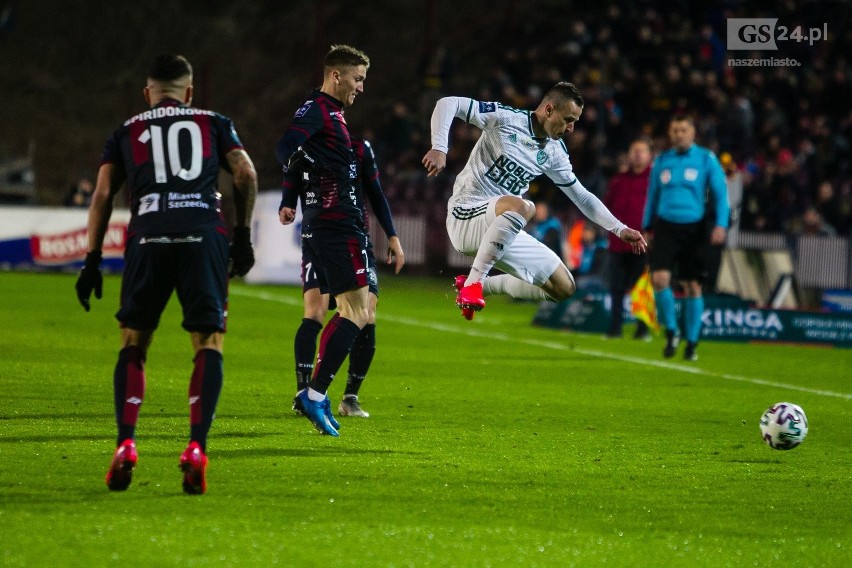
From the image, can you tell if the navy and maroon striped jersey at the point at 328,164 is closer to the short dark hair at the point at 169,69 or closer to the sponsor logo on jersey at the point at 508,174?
the sponsor logo on jersey at the point at 508,174

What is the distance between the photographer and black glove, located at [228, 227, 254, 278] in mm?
6066

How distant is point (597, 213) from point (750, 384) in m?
3.06

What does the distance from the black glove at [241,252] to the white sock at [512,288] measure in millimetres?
3741

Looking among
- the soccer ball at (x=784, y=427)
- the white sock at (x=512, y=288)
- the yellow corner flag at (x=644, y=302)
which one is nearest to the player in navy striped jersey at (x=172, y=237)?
the soccer ball at (x=784, y=427)

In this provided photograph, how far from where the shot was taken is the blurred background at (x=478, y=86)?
76.3 ft

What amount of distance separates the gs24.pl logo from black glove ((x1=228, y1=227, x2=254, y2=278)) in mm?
19598

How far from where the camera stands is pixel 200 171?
5.97 meters

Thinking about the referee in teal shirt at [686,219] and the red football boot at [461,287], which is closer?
the red football boot at [461,287]

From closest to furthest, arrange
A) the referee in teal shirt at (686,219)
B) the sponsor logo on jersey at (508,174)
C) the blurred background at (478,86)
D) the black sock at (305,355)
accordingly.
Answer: the black sock at (305,355), the sponsor logo on jersey at (508,174), the referee in teal shirt at (686,219), the blurred background at (478,86)

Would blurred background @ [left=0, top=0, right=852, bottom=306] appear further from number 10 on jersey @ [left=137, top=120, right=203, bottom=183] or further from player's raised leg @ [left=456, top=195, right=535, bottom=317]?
number 10 on jersey @ [left=137, top=120, right=203, bottom=183]

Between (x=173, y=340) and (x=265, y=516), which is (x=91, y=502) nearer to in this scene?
(x=265, y=516)

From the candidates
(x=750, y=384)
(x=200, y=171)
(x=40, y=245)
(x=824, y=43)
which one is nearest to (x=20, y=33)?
(x=40, y=245)

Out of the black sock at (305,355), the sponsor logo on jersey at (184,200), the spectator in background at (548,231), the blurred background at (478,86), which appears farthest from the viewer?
the blurred background at (478,86)

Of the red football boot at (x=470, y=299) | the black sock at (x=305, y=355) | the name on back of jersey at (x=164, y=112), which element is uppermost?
the name on back of jersey at (x=164, y=112)
